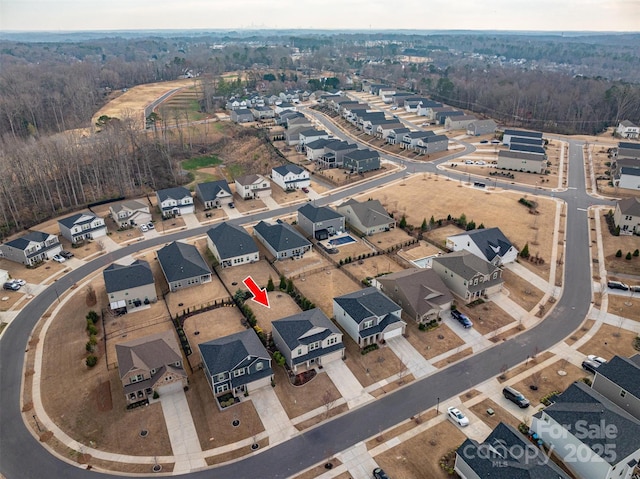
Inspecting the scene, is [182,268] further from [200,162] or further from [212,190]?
[200,162]

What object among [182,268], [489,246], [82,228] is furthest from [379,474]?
[82,228]

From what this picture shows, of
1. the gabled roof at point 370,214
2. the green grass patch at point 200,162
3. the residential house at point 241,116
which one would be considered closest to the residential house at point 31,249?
the green grass patch at point 200,162

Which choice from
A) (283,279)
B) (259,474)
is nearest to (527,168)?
(283,279)

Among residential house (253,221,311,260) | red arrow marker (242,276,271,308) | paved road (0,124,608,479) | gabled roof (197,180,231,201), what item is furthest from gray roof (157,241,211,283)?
gabled roof (197,180,231,201)

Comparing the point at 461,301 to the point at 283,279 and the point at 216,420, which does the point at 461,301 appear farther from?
the point at 216,420

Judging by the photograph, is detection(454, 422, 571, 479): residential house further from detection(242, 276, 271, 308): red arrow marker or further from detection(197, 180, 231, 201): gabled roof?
detection(197, 180, 231, 201): gabled roof

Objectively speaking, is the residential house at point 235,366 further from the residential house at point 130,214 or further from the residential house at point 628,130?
the residential house at point 628,130
